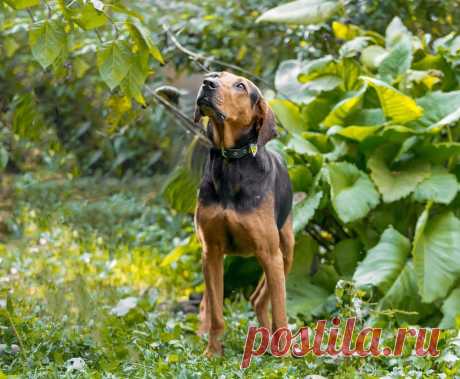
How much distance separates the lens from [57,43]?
3.26m

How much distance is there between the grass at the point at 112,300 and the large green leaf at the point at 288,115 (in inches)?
43.9

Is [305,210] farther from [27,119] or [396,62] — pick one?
[27,119]

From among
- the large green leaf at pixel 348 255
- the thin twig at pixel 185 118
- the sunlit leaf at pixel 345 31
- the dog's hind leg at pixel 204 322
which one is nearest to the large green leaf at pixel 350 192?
the large green leaf at pixel 348 255

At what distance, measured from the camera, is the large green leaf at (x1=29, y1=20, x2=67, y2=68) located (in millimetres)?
3219

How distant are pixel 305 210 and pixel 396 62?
1298 millimetres

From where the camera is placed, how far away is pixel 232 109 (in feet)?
11.5

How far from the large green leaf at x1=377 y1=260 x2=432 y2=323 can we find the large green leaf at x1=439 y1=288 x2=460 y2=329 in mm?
158

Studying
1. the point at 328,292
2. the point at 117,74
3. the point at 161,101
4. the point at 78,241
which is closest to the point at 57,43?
the point at 117,74

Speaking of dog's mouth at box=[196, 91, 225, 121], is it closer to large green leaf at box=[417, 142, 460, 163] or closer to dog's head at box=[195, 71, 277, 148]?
dog's head at box=[195, 71, 277, 148]

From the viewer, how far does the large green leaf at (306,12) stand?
5969 millimetres

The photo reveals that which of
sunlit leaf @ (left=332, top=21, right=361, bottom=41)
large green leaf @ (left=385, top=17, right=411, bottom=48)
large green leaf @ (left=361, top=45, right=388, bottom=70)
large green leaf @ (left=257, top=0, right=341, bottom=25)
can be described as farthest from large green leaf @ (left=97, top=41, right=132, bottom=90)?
sunlit leaf @ (left=332, top=21, right=361, bottom=41)

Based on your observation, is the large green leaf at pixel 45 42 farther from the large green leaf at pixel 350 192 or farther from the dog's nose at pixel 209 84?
the large green leaf at pixel 350 192

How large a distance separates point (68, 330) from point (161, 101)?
4.78 feet

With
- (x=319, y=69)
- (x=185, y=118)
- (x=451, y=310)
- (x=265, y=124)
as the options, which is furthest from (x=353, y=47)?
(x=265, y=124)
